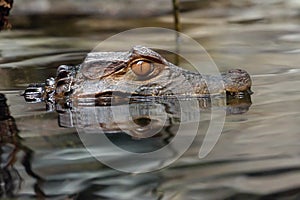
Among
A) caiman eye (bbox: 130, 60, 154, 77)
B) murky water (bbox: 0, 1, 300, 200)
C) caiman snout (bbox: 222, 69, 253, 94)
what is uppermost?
caiman eye (bbox: 130, 60, 154, 77)

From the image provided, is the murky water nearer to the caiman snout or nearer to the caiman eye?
the caiman snout

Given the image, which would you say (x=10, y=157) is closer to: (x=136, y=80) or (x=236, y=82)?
(x=136, y=80)

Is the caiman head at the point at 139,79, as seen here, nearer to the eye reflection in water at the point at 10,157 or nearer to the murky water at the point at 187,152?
the murky water at the point at 187,152

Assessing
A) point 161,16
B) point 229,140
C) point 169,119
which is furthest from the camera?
point 161,16

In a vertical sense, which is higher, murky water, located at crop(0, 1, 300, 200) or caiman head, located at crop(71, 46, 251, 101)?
caiman head, located at crop(71, 46, 251, 101)

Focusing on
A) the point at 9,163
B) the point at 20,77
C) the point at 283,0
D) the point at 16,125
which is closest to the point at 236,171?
the point at 9,163

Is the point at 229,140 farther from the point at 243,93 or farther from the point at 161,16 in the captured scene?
the point at 161,16

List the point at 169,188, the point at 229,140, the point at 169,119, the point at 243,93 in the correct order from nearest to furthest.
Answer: the point at 169,188
the point at 229,140
the point at 169,119
the point at 243,93

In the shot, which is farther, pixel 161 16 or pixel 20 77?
pixel 161 16

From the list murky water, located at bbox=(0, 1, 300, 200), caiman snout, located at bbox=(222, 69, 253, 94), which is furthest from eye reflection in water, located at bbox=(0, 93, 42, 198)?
caiman snout, located at bbox=(222, 69, 253, 94)
